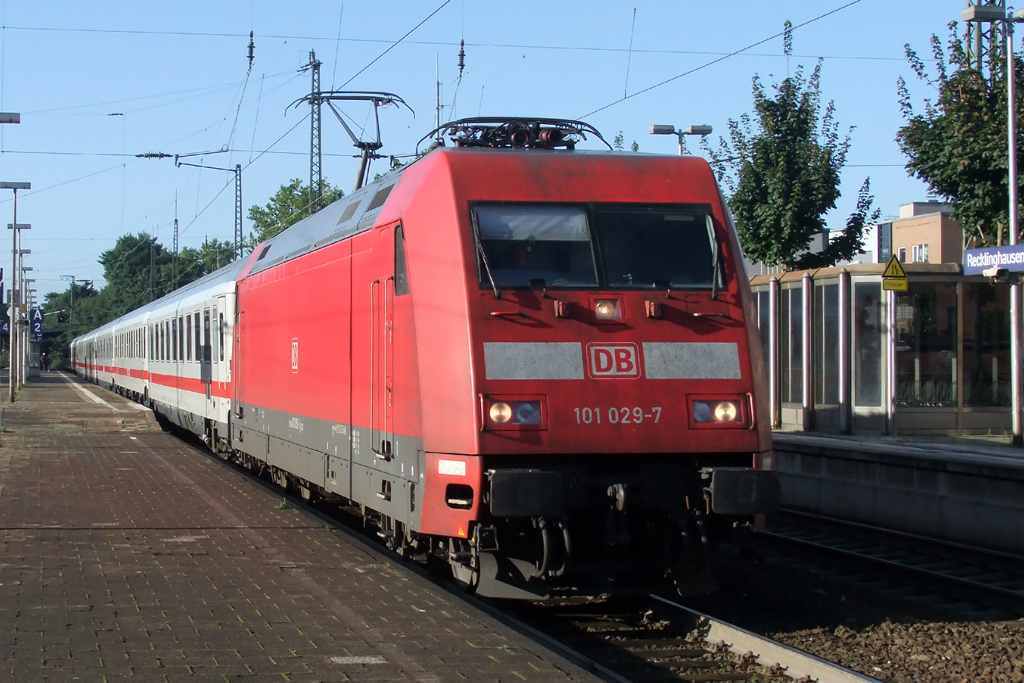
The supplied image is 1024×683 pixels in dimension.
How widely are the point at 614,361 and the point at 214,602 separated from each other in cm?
304

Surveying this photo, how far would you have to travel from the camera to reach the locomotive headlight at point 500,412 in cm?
699

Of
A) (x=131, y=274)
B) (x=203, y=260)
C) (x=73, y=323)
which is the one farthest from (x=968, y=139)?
(x=73, y=323)

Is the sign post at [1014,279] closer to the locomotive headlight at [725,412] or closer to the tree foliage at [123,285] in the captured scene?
the locomotive headlight at [725,412]

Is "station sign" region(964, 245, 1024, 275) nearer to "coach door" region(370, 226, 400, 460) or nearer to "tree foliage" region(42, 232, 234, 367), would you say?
"coach door" region(370, 226, 400, 460)

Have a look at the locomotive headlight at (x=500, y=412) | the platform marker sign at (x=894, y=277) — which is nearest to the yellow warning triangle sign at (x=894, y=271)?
the platform marker sign at (x=894, y=277)

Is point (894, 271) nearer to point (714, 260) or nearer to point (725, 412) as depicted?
point (714, 260)

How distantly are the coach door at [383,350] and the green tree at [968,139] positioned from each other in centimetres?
1337

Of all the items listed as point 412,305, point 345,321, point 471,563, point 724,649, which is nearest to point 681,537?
point 724,649

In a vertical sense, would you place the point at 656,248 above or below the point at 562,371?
above

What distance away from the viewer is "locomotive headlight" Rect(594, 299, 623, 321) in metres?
7.40

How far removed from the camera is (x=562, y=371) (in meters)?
7.17

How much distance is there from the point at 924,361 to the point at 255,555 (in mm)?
11660

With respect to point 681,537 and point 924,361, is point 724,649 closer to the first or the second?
point 681,537

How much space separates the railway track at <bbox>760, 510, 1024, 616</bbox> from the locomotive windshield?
3.56 m
